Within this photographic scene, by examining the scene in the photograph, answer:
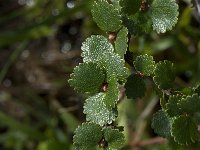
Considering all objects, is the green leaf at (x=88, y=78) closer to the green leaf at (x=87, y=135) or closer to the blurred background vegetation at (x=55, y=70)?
the green leaf at (x=87, y=135)

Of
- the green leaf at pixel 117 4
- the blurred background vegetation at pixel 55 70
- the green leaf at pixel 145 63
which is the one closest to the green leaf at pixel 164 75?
the green leaf at pixel 145 63

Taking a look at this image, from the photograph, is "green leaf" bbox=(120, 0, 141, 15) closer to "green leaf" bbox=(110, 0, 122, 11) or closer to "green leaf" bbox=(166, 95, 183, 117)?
"green leaf" bbox=(110, 0, 122, 11)

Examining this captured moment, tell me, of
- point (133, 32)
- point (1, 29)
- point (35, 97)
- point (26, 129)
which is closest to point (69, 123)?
point (26, 129)

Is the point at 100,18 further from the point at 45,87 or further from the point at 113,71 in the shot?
the point at 45,87

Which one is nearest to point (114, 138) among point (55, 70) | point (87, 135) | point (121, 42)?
point (87, 135)

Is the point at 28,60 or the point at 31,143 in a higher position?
the point at 28,60
